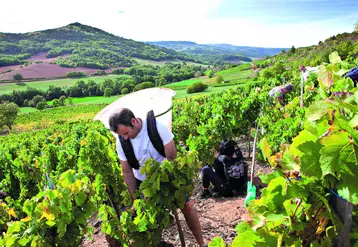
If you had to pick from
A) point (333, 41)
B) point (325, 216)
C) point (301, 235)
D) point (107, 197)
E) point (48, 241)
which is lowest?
point (107, 197)

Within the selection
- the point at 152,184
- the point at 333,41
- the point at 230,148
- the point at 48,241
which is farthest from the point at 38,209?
the point at 333,41

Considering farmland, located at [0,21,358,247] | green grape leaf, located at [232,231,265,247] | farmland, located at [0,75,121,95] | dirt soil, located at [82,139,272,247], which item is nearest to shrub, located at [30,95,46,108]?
farmland, located at [0,75,121,95]

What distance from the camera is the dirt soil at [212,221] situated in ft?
13.2

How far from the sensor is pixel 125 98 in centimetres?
430

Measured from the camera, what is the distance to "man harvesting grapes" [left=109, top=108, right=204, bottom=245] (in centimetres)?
302

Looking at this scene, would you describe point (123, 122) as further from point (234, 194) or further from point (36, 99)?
point (36, 99)

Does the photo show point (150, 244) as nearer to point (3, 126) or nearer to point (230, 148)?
point (230, 148)

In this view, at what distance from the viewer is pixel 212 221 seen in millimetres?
4445

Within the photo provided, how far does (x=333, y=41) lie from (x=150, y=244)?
60554 mm

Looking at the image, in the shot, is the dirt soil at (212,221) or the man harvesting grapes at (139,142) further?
the dirt soil at (212,221)

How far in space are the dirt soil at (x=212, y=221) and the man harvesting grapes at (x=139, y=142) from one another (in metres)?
0.75

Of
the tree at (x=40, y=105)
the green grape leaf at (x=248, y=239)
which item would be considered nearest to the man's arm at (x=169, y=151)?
the green grape leaf at (x=248, y=239)

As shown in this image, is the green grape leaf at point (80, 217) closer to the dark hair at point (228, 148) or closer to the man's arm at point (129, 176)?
the man's arm at point (129, 176)

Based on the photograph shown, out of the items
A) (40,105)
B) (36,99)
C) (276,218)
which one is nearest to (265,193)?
(276,218)
